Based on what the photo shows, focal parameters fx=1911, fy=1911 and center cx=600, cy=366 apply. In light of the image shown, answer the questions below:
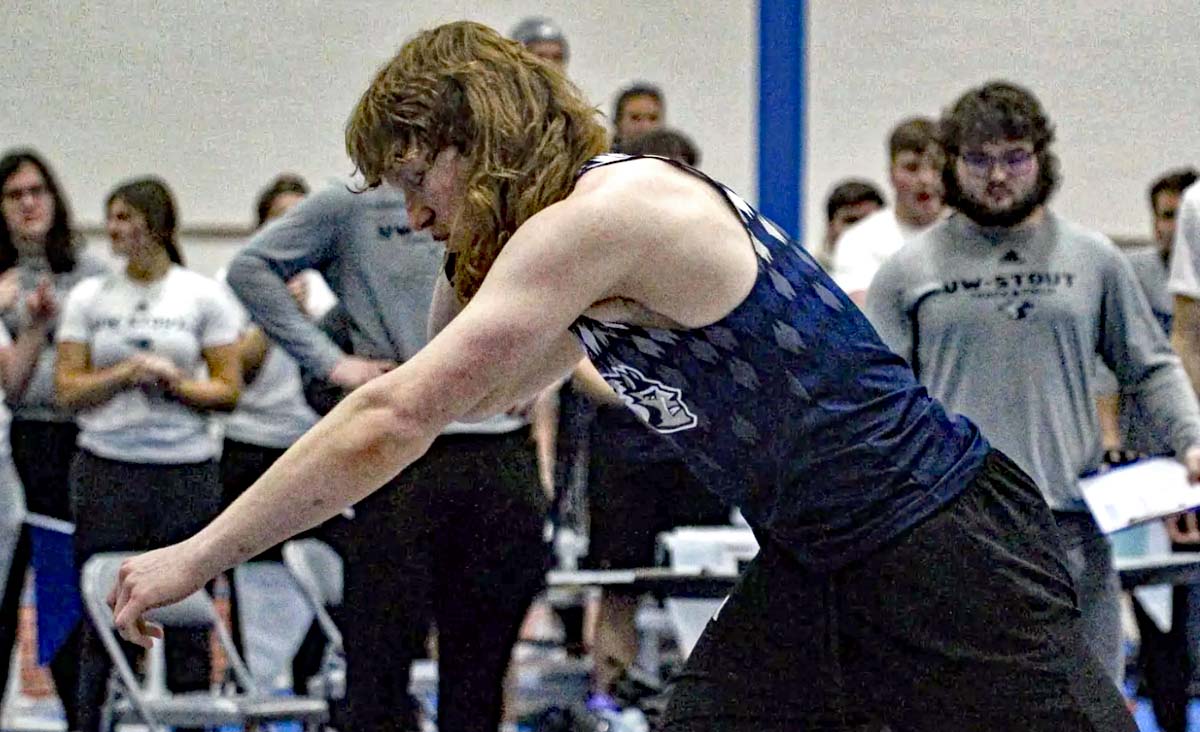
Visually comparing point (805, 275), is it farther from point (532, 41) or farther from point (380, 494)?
point (532, 41)

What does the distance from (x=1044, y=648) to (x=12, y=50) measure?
278 inches

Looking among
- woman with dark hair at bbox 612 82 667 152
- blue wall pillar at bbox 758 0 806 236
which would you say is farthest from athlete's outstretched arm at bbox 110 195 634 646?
blue wall pillar at bbox 758 0 806 236

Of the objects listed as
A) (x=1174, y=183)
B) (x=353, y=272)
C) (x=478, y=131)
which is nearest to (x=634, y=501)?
(x=353, y=272)

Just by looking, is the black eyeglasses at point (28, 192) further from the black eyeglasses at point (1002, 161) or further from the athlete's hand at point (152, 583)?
the athlete's hand at point (152, 583)

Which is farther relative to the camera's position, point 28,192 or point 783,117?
point 783,117

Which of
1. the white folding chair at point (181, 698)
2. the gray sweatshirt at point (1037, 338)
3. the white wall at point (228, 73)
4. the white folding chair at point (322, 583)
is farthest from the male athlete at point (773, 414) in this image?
the white wall at point (228, 73)

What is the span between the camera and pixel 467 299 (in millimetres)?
2113

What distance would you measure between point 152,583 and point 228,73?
6877 millimetres

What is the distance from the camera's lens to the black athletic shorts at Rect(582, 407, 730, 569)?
15.7 feet

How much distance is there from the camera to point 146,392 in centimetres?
477

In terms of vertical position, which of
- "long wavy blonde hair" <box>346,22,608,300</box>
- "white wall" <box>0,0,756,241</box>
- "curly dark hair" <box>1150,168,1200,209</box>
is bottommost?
"long wavy blonde hair" <box>346,22,608,300</box>

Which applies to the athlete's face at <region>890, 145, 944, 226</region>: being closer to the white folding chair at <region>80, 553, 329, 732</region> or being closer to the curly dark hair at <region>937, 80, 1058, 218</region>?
the curly dark hair at <region>937, 80, 1058, 218</region>

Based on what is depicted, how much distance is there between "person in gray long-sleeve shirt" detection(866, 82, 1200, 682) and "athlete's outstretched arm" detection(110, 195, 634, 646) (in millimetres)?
1816

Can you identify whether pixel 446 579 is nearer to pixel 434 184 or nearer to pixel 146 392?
pixel 146 392
